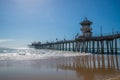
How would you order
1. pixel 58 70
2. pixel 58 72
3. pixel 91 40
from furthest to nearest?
pixel 91 40 < pixel 58 70 < pixel 58 72

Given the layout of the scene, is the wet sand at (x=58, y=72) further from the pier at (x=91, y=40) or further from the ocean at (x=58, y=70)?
the pier at (x=91, y=40)

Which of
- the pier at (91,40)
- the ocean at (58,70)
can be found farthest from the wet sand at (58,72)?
the pier at (91,40)

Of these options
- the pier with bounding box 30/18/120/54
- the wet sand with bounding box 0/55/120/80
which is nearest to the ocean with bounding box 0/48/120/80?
the wet sand with bounding box 0/55/120/80

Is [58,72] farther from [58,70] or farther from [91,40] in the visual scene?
[91,40]

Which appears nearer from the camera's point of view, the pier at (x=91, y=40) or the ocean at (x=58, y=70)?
the ocean at (x=58, y=70)

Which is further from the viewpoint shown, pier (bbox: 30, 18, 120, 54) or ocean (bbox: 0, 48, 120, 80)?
pier (bbox: 30, 18, 120, 54)

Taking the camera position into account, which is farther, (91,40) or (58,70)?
(91,40)

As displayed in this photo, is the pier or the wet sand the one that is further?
the pier

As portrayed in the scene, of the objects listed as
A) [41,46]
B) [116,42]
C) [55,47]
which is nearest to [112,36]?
[116,42]

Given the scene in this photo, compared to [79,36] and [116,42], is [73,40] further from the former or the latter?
[116,42]

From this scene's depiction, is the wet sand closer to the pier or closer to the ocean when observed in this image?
the ocean

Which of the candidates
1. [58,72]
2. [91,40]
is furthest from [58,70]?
[91,40]

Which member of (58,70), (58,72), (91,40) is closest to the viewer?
(58,72)

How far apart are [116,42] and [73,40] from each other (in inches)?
518
